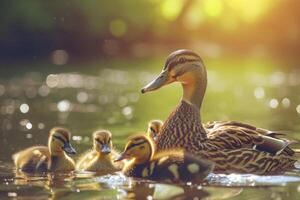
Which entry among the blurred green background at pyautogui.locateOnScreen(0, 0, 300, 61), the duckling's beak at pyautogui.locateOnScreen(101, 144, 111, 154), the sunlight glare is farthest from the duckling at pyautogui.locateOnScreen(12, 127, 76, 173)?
the sunlight glare

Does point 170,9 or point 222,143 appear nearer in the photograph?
point 222,143

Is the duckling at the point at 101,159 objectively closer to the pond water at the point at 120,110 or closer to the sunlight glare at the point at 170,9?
the pond water at the point at 120,110

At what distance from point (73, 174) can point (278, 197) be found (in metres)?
2.39

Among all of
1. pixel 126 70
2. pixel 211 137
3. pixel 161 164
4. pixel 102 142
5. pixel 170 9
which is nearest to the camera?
pixel 161 164

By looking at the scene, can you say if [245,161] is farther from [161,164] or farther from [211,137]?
[161,164]

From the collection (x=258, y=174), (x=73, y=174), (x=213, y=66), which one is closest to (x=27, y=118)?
(x=73, y=174)

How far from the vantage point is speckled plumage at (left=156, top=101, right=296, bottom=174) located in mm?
9047

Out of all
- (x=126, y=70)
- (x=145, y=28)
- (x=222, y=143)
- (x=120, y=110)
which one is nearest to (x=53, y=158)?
(x=222, y=143)

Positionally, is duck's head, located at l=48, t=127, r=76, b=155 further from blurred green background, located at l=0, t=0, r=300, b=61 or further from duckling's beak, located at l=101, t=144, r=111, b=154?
blurred green background, located at l=0, t=0, r=300, b=61

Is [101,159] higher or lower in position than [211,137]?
lower

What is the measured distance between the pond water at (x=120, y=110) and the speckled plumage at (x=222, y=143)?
197 mm

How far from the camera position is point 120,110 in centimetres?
1712

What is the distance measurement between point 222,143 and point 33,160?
2.11m

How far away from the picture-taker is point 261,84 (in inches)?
950
